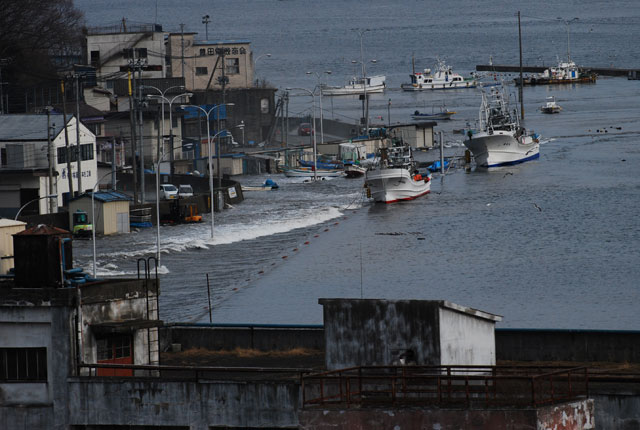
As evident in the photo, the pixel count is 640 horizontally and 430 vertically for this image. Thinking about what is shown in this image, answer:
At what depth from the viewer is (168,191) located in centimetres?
7194

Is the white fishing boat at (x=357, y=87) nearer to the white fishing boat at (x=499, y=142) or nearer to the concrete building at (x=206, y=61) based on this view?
the concrete building at (x=206, y=61)

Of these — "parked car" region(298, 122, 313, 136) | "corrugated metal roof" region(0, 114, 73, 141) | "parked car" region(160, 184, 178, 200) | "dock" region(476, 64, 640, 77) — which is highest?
"dock" region(476, 64, 640, 77)

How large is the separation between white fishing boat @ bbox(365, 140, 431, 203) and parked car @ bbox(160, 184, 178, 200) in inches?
485

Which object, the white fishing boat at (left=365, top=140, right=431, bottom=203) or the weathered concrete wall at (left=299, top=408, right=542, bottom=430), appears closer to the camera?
the weathered concrete wall at (left=299, top=408, right=542, bottom=430)

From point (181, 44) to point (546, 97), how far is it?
189ft

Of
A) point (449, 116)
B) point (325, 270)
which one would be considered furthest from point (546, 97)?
point (325, 270)

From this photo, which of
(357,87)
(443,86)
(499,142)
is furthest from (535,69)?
(499,142)

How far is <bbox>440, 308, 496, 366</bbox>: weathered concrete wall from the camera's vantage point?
19.0m

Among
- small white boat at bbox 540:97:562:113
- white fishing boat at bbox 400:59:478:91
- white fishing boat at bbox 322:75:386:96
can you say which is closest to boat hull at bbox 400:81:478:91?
white fishing boat at bbox 400:59:478:91

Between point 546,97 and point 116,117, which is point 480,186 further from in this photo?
point 546,97

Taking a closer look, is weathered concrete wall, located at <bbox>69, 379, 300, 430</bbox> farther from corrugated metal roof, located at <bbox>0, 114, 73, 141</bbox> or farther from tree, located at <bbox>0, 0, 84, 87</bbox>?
tree, located at <bbox>0, 0, 84, 87</bbox>

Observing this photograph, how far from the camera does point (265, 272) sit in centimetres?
5219

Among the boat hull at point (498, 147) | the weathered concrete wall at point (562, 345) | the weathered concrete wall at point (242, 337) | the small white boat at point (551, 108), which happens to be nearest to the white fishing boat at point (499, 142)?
the boat hull at point (498, 147)

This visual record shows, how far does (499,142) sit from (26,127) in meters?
40.4
